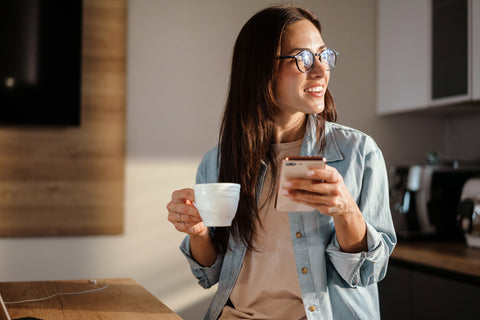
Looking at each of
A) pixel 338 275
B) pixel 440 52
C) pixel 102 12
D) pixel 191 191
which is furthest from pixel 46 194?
pixel 440 52

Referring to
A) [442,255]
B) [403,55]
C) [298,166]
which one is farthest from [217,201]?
[403,55]

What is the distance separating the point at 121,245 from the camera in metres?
2.59

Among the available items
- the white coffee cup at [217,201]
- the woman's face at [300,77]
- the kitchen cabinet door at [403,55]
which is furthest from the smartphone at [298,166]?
the kitchen cabinet door at [403,55]

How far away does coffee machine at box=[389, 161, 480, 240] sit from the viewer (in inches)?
99.6

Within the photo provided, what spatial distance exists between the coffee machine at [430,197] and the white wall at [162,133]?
101 centimetres

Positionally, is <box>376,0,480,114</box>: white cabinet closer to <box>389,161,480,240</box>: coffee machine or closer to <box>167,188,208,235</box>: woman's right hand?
<box>389,161,480,240</box>: coffee machine

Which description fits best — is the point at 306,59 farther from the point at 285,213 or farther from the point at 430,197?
the point at 430,197

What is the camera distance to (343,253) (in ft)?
3.91

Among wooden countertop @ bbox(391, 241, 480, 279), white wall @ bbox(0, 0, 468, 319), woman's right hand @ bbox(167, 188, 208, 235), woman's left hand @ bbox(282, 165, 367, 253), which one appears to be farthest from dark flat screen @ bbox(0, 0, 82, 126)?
woman's left hand @ bbox(282, 165, 367, 253)

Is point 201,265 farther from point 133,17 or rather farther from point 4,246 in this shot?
point 133,17

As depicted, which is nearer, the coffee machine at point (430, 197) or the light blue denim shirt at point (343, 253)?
the light blue denim shirt at point (343, 253)

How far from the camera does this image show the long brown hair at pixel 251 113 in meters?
1.34

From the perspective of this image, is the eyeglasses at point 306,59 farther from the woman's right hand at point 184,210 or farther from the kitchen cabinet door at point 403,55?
the kitchen cabinet door at point 403,55

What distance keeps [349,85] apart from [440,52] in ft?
1.87
